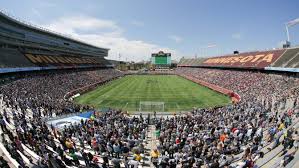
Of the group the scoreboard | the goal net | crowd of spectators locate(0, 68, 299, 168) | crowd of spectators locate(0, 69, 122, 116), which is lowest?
the goal net

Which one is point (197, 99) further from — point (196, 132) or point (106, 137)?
point (106, 137)

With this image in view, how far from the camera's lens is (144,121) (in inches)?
973

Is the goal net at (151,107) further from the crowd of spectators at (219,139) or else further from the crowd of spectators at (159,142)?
the crowd of spectators at (219,139)

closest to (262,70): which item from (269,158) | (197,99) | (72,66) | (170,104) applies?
(197,99)

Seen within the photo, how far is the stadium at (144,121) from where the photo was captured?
14578mm

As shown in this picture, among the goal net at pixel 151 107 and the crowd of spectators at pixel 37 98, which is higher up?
the crowd of spectators at pixel 37 98

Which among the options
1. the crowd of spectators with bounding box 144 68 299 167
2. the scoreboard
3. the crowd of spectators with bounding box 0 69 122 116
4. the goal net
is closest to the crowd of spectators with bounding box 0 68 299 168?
the crowd of spectators with bounding box 144 68 299 167

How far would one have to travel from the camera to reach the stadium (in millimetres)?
14578

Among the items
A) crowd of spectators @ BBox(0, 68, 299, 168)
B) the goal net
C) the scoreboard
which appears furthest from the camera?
the scoreboard

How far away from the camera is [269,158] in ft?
48.3

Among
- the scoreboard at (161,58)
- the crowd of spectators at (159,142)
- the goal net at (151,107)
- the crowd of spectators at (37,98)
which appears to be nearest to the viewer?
the crowd of spectators at (159,142)

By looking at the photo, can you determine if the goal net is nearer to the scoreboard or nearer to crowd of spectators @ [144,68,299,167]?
crowd of spectators @ [144,68,299,167]

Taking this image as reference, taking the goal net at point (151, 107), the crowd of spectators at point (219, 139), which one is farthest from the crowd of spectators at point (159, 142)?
the goal net at point (151, 107)

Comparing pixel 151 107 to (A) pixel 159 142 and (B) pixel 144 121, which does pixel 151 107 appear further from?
(A) pixel 159 142
